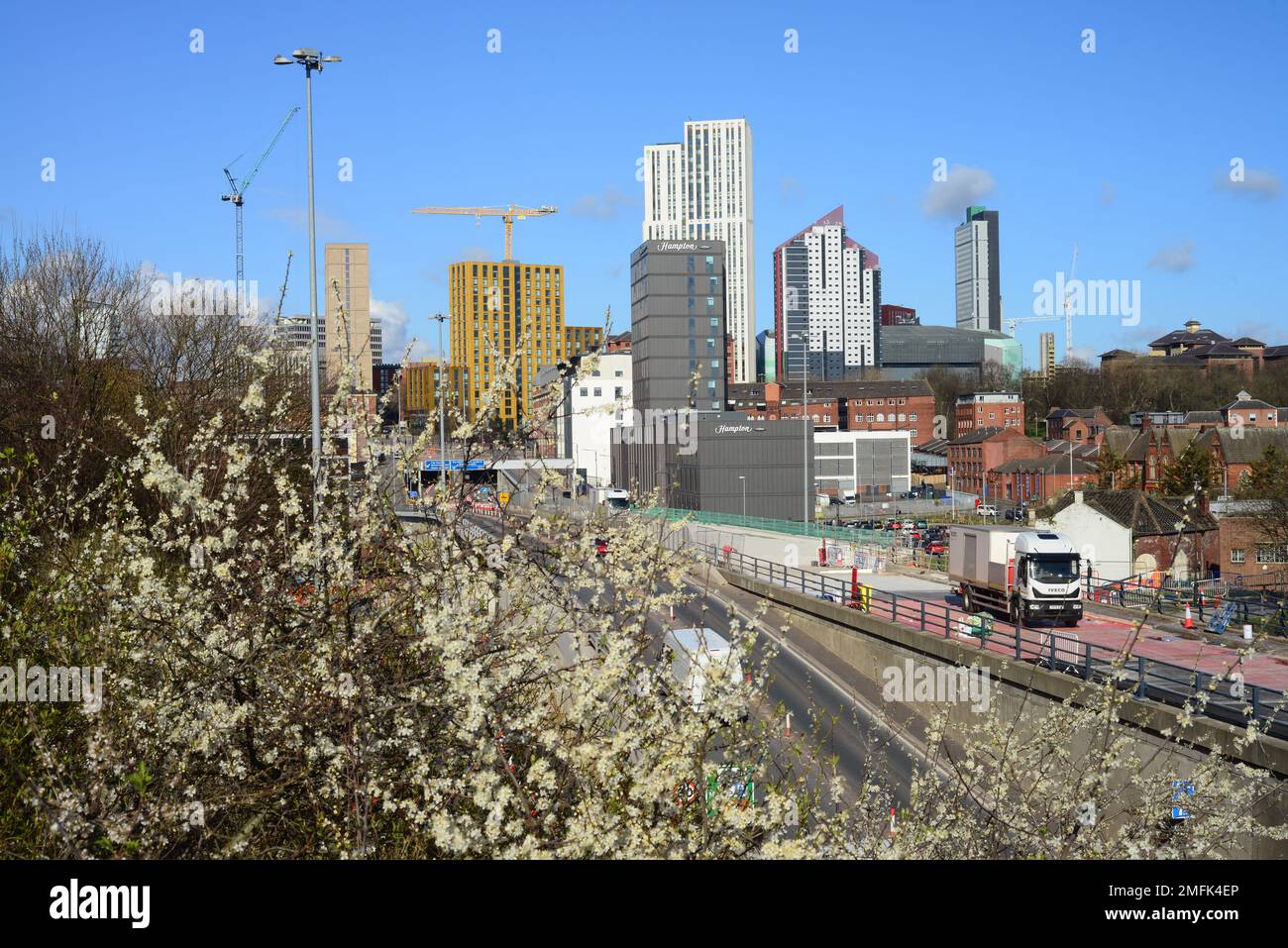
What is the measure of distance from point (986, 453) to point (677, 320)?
36.3 meters

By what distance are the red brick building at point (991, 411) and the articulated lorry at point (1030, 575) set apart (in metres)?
106

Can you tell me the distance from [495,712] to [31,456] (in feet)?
18.7

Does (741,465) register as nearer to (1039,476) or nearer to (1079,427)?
(1039,476)

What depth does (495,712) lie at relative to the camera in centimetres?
577

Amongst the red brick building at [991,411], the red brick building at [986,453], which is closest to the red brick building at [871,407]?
the red brick building at [991,411]

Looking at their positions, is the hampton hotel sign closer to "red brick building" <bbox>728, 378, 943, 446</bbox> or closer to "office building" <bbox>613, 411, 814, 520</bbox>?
"office building" <bbox>613, 411, 814, 520</bbox>

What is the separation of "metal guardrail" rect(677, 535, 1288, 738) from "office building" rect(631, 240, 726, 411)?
5535cm

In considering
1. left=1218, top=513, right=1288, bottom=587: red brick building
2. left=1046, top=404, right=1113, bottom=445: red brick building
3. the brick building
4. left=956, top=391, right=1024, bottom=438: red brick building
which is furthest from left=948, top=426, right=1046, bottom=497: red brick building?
the brick building

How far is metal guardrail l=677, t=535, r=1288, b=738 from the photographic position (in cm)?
1357

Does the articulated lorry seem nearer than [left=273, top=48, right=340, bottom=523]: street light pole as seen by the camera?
No

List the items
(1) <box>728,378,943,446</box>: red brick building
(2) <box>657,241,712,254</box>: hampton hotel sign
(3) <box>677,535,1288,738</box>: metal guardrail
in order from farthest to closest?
(1) <box>728,378,943,446</box>: red brick building → (2) <box>657,241,712,254</box>: hampton hotel sign → (3) <box>677,535,1288,738</box>: metal guardrail
